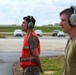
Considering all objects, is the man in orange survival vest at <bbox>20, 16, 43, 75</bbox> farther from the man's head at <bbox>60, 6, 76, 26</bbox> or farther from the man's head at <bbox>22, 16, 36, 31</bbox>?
the man's head at <bbox>60, 6, 76, 26</bbox>

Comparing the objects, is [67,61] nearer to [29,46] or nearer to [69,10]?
[69,10]

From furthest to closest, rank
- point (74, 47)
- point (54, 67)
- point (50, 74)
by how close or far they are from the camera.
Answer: point (54, 67), point (50, 74), point (74, 47)

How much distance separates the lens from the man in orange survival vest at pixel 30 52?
6.05 meters

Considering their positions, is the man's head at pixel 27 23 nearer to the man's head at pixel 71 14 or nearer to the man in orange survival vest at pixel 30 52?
the man in orange survival vest at pixel 30 52

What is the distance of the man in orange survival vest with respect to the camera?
605cm

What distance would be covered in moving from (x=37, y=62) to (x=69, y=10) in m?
2.19

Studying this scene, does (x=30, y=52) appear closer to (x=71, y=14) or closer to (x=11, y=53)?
(x=71, y=14)

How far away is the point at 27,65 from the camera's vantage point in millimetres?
6125

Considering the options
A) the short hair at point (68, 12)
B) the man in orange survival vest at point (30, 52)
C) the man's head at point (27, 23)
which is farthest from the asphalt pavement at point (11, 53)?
the short hair at point (68, 12)

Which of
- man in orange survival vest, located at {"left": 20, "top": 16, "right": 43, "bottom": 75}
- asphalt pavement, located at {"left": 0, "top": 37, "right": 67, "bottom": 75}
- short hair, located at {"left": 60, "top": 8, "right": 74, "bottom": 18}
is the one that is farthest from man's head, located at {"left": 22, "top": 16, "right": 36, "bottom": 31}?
asphalt pavement, located at {"left": 0, "top": 37, "right": 67, "bottom": 75}

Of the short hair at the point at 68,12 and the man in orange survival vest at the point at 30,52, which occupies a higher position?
the short hair at the point at 68,12

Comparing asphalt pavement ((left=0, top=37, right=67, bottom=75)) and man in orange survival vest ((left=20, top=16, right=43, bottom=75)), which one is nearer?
man in orange survival vest ((left=20, top=16, right=43, bottom=75))

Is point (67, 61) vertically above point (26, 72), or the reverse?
point (67, 61)

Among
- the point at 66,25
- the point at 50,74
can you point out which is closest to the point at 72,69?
the point at 66,25
